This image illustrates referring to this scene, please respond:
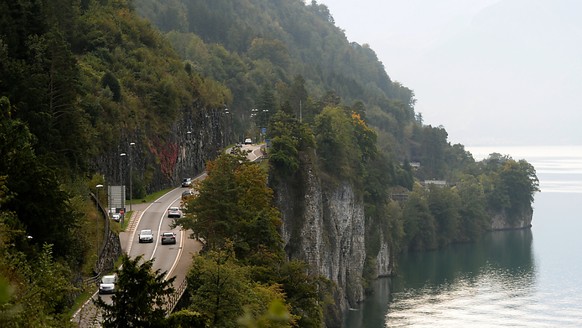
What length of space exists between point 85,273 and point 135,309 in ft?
66.7

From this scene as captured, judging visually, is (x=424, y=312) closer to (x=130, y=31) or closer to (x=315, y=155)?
(x=315, y=155)

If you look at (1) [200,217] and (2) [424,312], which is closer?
(1) [200,217]

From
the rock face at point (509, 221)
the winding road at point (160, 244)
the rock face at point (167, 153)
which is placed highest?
the rock face at point (167, 153)

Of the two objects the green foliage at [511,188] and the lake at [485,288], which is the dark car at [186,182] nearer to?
the lake at [485,288]

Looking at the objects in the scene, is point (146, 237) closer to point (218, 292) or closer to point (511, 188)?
point (218, 292)

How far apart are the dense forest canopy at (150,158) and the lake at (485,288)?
20.8ft

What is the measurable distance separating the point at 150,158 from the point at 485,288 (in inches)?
1959

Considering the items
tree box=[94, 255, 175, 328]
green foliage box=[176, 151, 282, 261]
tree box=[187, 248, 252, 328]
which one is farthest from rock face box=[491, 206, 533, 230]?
tree box=[94, 255, 175, 328]

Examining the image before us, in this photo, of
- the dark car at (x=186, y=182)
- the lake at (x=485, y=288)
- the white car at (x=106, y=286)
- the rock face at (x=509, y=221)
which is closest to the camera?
the white car at (x=106, y=286)

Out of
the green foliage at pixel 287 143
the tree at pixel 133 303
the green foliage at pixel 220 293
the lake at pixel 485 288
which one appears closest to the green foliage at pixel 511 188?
the lake at pixel 485 288

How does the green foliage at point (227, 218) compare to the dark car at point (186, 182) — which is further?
the dark car at point (186, 182)

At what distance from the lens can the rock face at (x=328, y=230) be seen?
297 feet

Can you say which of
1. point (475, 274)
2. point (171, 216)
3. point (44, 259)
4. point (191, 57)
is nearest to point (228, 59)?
point (191, 57)

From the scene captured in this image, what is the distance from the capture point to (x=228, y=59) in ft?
565
